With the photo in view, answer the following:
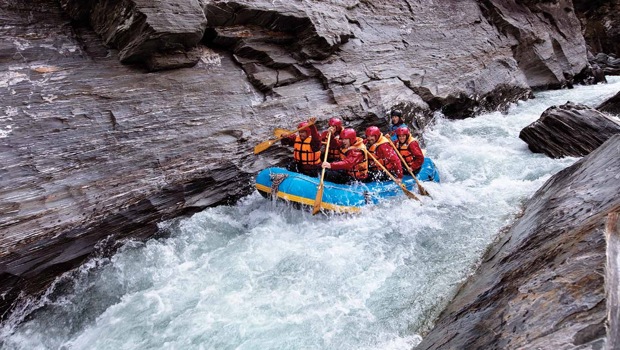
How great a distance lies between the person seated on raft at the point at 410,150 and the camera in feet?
26.7

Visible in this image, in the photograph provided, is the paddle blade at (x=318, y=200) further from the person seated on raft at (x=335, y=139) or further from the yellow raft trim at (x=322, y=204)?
the person seated on raft at (x=335, y=139)

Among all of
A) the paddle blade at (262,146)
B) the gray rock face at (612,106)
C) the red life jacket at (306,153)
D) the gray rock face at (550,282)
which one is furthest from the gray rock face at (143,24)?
the gray rock face at (612,106)

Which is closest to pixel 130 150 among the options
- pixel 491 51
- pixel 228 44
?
pixel 228 44

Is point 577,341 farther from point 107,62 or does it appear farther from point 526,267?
point 107,62

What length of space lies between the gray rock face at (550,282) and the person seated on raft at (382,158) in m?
3.20

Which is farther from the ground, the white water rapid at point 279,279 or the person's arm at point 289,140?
the person's arm at point 289,140

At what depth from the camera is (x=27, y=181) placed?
5816 millimetres

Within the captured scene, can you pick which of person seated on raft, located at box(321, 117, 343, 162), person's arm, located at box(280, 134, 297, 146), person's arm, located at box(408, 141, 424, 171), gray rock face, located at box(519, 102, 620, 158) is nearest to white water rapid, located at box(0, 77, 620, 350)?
person's arm, located at box(408, 141, 424, 171)

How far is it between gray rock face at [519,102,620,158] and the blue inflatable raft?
4076 mm

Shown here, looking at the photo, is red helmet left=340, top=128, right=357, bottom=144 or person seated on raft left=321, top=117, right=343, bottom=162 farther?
person seated on raft left=321, top=117, right=343, bottom=162

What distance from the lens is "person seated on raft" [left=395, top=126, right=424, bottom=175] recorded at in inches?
320

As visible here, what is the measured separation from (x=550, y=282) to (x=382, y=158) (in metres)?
5.16

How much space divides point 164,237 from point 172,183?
3.07ft

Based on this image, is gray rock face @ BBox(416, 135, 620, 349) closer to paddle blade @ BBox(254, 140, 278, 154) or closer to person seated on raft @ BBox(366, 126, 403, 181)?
person seated on raft @ BBox(366, 126, 403, 181)
